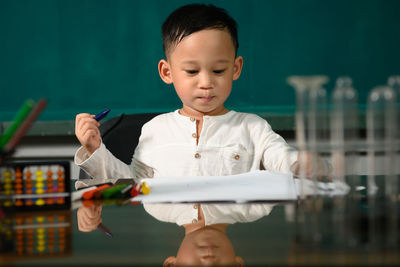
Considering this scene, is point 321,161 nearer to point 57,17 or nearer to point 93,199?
point 93,199

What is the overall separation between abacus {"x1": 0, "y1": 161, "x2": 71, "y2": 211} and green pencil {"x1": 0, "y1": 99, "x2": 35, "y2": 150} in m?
0.05

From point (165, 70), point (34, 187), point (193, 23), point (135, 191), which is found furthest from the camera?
point (165, 70)

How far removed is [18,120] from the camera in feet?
1.81

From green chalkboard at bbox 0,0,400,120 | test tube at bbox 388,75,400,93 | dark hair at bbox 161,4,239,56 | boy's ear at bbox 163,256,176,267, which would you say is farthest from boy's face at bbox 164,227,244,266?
green chalkboard at bbox 0,0,400,120

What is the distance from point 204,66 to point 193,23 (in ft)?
0.39

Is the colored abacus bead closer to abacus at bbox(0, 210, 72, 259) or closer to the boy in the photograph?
abacus at bbox(0, 210, 72, 259)

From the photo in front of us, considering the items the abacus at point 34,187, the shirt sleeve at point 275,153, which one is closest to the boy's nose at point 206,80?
the shirt sleeve at point 275,153

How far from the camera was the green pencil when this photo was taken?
55 cm

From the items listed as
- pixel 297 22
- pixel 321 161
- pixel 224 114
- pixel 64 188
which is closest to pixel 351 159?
pixel 321 161

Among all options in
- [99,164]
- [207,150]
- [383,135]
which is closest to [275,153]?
[207,150]

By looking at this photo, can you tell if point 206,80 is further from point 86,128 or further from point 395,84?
point 395,84

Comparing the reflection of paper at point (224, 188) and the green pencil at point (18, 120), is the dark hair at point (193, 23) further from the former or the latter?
the green pencil at point (18, 120)

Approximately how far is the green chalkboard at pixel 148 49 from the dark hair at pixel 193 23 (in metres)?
1.02

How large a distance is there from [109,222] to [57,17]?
74.0 inches
